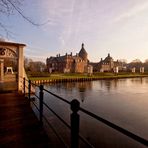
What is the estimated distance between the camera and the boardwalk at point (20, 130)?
3.93m

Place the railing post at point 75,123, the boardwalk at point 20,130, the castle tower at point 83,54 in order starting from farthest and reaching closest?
the castle tower at point 83,54
the boardwalk at point 20,130
the railing post at point 75,123

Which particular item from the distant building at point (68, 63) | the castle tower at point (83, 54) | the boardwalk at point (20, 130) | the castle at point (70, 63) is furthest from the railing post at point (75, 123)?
the castle tower at point (83, 54)

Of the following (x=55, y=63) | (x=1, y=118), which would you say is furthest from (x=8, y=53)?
(x=55, y=63)

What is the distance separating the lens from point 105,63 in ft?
404

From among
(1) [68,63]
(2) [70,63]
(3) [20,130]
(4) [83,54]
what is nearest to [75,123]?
(3) [20,130]

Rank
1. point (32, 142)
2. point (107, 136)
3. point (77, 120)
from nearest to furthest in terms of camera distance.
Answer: point (77, 120)
point (32, 142)
point (107, 136)

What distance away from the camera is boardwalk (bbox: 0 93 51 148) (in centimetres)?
393

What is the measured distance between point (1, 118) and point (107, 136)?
555 cm

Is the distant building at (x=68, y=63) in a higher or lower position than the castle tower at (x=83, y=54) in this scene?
lower

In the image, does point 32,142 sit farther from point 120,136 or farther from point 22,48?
point 22,48

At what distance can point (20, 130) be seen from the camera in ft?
15.4

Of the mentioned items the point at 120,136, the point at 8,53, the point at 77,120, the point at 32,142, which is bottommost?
the point at 120,136

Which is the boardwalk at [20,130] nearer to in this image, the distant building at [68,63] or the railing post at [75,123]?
the railing post at [75,123]

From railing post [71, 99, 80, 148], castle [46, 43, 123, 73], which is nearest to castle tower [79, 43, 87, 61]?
castle [46, 43, 123, 73]
